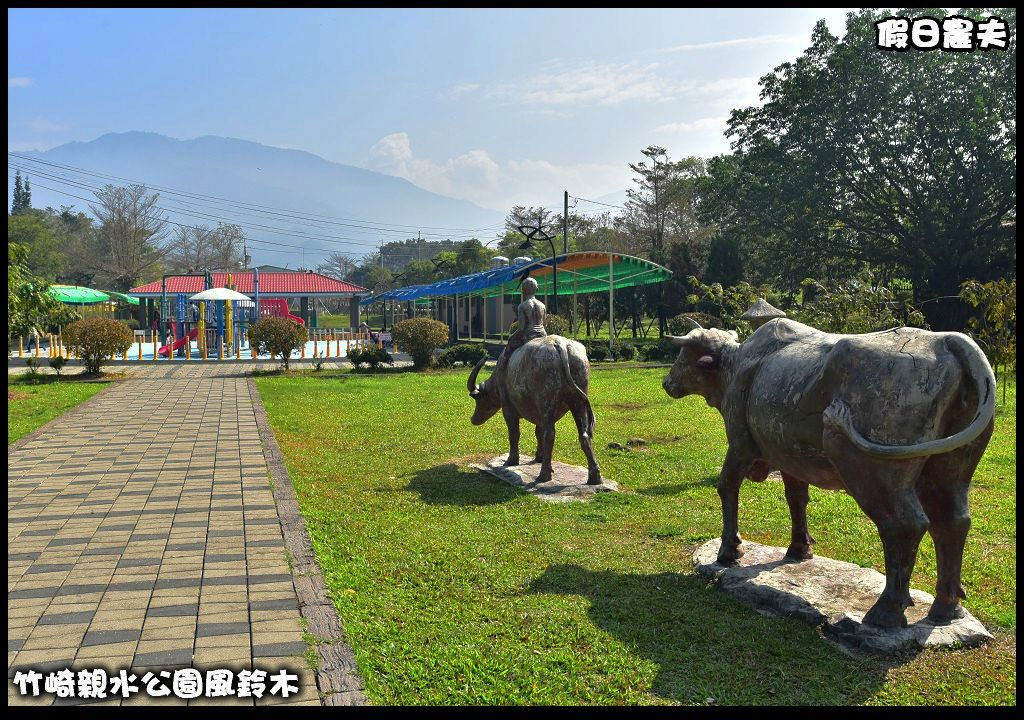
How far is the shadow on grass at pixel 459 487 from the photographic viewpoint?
7785 mm

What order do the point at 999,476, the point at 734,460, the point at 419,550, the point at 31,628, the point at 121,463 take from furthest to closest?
1. the point at 121,463
2. the point at 999,476
3. the point at 419,550
4. the point at 734,460
5. the point at 31,628

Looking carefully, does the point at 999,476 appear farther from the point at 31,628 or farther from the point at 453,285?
the point at 453,285

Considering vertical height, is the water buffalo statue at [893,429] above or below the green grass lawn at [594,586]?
above

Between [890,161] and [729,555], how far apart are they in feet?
83.4

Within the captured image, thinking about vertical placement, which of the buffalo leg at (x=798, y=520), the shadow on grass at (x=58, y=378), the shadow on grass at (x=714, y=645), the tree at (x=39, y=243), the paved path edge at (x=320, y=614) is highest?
the tree at (x=39, y=243)

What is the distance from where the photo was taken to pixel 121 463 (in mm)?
9438

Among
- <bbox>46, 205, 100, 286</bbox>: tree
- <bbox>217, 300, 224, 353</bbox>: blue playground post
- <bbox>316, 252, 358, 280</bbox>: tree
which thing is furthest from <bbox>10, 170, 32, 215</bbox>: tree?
<bbox>217, 300, 224, 353</bbox>: blue playground post

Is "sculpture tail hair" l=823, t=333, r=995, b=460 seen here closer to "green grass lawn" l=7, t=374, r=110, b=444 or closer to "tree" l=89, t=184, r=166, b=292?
"green grass lawn" l=7, t=374, r=110, b=444

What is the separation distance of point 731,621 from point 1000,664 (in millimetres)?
1296

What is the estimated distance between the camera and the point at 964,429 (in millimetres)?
4023

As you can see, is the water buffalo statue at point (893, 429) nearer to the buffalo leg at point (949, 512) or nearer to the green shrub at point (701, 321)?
the buffalo leg at point (949, 512)

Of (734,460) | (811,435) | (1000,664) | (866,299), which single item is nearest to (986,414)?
(811,435)

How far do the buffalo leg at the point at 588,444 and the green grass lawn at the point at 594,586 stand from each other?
428 millimetres

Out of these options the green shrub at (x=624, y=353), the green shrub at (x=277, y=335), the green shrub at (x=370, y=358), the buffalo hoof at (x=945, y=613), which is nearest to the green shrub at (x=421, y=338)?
the green shrub at (x=370, y=358)
